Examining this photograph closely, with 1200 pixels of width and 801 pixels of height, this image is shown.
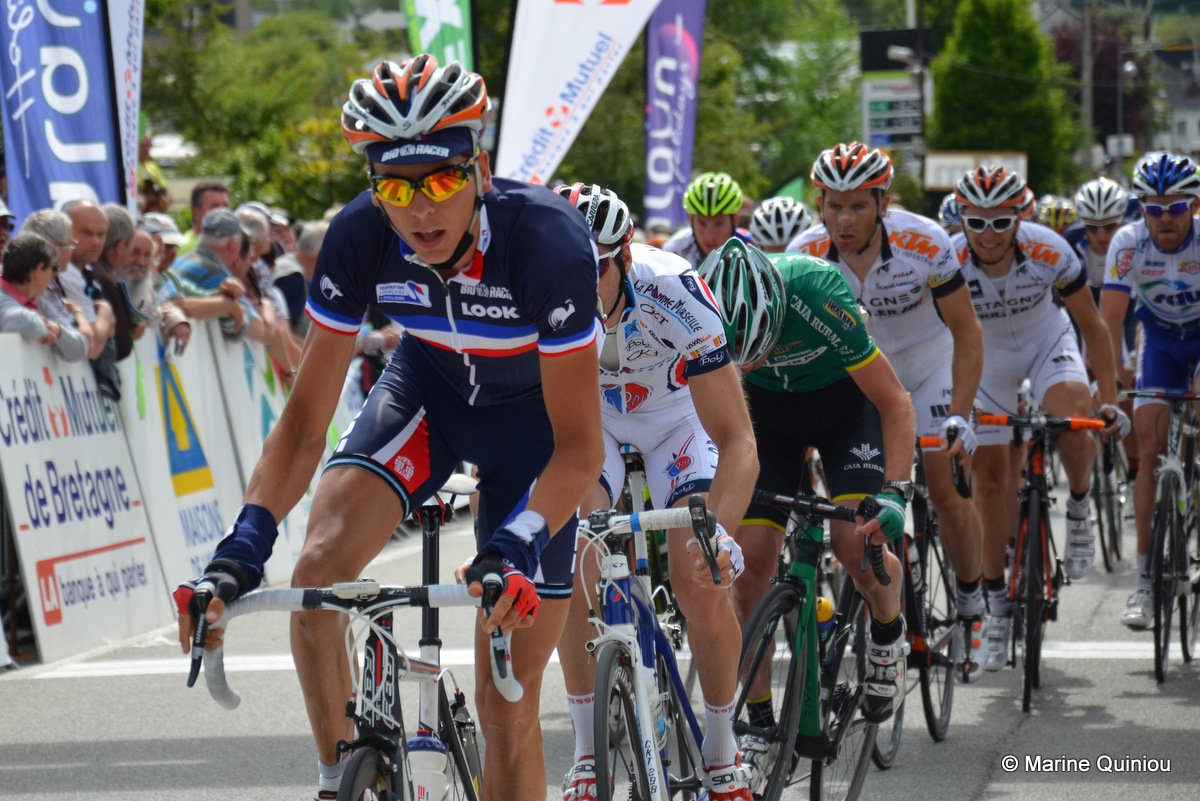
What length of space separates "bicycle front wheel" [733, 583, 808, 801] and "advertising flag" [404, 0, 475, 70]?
25.1 feet

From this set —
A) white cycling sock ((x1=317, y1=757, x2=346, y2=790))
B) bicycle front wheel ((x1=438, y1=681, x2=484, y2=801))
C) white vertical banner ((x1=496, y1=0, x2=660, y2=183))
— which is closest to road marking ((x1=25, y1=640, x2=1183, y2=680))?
bicycle front wheel ((x1=438, y1=681, x2=484, y2=801))

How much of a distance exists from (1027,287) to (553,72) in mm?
5446

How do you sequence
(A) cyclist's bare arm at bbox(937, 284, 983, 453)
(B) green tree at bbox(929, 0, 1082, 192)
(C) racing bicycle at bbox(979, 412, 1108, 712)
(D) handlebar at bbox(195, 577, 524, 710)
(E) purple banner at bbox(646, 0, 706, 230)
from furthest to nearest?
(B) green tree at bbox(929, 0, 1082, 192), (E) purple banner at bbox(646, 0, 706, 230), (C) racing bicycle at bbox(979, 412, 1108, 712), (A) cyclist's bare arm at bbox(937, 284, 983, 453), (D) handlebar at bbox(195, 577, 524, 710)

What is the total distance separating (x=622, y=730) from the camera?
373 cm

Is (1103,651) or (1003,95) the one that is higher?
(1003,95)

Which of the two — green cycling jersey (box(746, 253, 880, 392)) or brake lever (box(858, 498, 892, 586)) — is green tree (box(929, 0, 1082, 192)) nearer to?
green cycling jersey (box(746, 253, 880, 392))

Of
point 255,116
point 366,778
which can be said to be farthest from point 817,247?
point 255,116

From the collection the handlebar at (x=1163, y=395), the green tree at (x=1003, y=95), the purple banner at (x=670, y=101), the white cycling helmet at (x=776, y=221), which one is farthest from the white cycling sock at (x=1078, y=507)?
the green tree at (x=1003, y=95)

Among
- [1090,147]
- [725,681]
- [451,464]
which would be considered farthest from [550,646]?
[1090,147]

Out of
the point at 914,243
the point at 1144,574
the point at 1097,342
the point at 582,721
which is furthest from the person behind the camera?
the point at 1097,342

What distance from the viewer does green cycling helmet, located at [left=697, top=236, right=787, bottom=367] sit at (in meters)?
4.46

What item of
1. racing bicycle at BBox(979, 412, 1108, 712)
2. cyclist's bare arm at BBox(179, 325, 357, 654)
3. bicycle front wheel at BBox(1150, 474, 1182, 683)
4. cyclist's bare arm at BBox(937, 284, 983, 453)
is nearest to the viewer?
cyclist's bare arm at BBox(179, 325, 357, 654)

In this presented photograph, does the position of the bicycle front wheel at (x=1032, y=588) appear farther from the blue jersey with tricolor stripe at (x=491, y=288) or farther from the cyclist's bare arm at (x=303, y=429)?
the cyclist's bare arm at (x=303, y=429)

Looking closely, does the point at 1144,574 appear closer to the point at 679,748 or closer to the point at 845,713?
the point at 845,713
